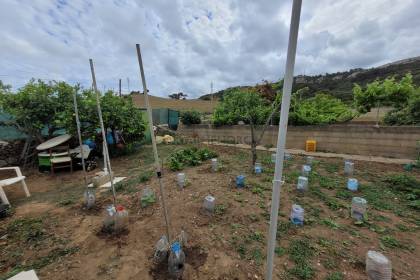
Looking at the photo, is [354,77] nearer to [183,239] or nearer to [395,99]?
[395,99]

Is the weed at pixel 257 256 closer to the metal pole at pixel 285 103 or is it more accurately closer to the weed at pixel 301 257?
the weed at pixel 301 257

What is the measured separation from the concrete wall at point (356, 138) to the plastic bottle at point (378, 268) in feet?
19.6

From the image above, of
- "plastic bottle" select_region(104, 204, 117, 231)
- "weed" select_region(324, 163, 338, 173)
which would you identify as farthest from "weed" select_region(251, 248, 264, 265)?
"weed" select_region(324, 163, 338, 173)

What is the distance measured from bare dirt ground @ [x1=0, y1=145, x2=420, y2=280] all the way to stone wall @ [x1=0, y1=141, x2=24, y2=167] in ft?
10.2

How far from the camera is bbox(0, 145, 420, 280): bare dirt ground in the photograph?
6.73 ft

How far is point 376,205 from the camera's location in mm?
3357

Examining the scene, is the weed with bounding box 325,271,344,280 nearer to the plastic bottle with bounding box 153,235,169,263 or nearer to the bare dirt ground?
the bare dirt ground

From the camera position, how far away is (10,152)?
21.4 feet

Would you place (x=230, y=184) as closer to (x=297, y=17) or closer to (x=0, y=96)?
(x=297, y=17)

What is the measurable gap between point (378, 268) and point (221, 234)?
1.67 m

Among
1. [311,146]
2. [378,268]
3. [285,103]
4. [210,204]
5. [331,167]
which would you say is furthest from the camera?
[311,146]

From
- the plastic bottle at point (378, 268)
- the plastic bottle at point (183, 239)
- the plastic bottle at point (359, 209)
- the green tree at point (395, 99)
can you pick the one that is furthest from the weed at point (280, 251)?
the green tree at point (395, 99)

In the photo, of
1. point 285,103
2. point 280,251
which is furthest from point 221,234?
point 285,103

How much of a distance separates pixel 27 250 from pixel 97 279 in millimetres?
1296
